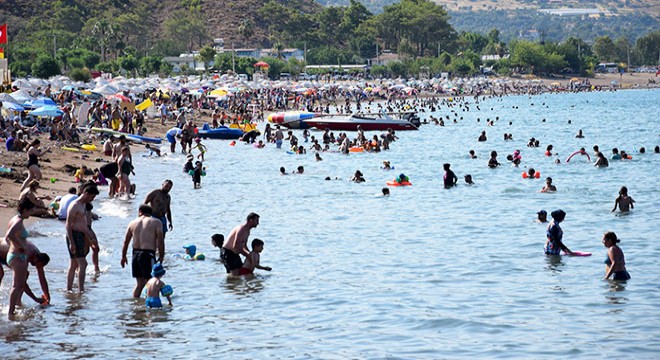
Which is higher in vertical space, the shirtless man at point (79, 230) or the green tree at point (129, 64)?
the green tree at point (129, 64)

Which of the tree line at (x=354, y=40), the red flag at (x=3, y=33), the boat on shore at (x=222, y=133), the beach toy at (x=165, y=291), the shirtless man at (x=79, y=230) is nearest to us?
the shirtless man at (x=79, y=230)

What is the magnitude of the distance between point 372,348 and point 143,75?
101 m

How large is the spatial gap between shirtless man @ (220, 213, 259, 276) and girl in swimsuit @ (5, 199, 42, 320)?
11.7ft

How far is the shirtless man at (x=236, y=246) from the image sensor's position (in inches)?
579

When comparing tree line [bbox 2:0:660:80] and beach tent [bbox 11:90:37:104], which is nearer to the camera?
beach tent [bbox 11:90:37:104]

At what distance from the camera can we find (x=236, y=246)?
49.6 feet

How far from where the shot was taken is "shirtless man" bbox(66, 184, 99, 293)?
12938mm

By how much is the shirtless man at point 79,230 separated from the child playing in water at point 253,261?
2851 millimetres

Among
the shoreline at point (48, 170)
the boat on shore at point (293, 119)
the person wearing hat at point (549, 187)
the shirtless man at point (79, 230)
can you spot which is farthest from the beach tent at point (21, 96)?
the shirtless man at point (79, 230)

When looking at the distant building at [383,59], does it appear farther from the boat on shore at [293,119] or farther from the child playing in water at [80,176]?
the child playing in water at [80,176]

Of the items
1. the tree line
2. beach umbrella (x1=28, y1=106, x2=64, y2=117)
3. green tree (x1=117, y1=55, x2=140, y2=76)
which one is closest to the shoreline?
beach umbrella (x1=28, y1=106, x2=64, y2=117)

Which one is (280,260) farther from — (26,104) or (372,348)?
(26,104)

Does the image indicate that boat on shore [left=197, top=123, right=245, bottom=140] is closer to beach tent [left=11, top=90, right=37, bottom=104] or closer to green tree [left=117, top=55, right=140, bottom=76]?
beach tent [left=11, top=90, right=37, bottom=104]

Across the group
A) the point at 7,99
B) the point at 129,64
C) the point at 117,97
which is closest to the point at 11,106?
the point at 7,99
